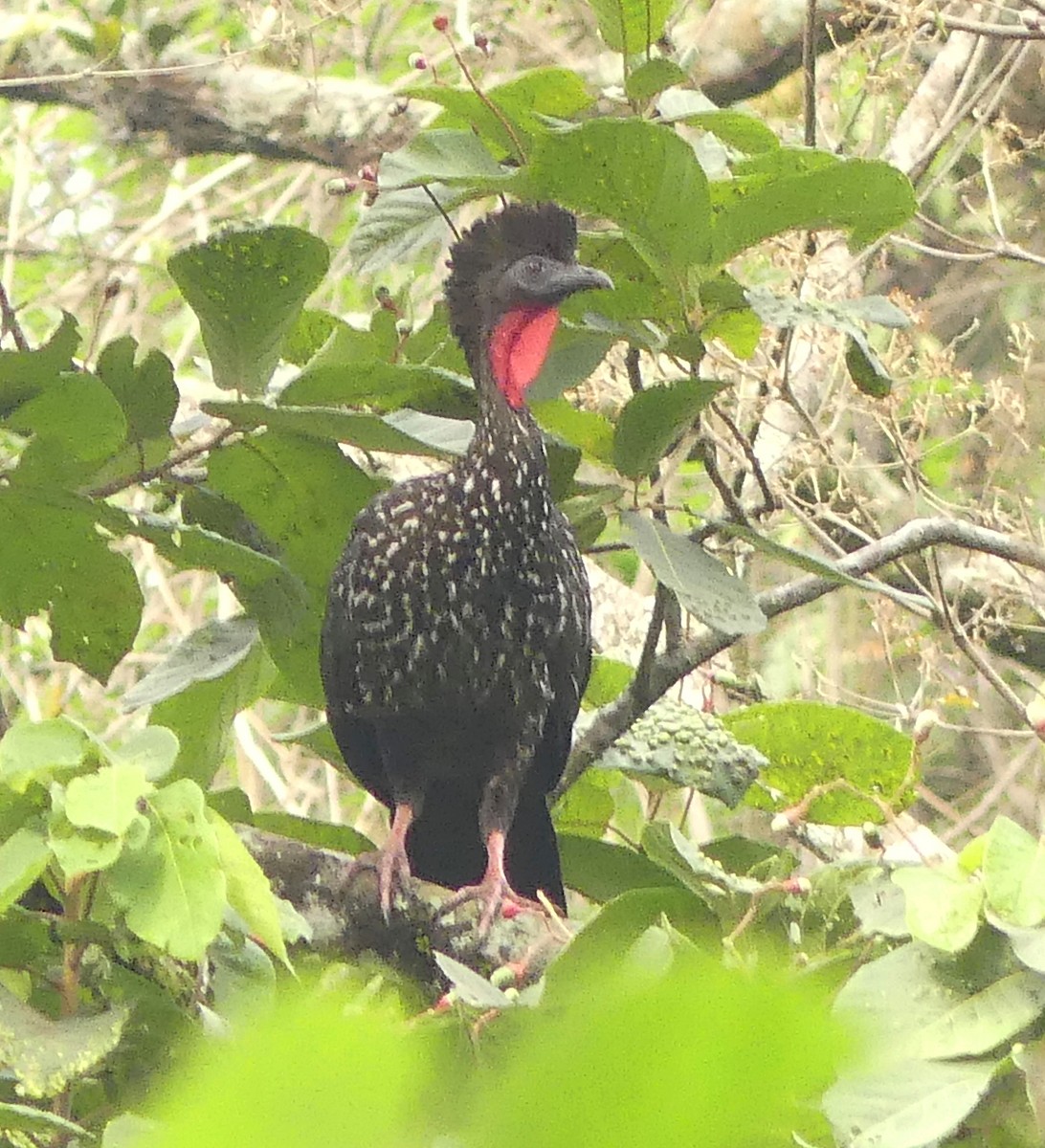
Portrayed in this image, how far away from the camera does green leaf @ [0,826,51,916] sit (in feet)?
3.15

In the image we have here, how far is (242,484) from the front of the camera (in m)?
1.72

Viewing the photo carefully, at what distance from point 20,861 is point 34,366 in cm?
67

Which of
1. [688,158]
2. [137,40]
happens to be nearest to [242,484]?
[688,158]

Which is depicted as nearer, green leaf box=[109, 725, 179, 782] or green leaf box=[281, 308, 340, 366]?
green leaf box=[109, 725, 179, 782]

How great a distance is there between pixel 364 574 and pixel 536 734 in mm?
370

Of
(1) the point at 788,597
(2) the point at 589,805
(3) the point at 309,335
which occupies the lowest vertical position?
(2) the point at 589,805

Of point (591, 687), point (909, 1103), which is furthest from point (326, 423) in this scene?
point (591, 687)

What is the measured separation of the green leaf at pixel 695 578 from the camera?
1698 millimetres

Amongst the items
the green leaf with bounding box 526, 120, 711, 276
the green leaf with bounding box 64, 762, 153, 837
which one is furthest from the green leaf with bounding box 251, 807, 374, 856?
the green leaf with bounding box 64, 762, 153, 837

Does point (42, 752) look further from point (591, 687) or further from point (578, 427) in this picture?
point (591, 687)

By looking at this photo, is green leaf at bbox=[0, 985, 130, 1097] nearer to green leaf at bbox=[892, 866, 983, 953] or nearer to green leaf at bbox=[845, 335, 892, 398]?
green leaf at bbox=[892, 866, 983, 953]

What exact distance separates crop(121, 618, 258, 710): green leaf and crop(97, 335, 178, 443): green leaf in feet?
0.79

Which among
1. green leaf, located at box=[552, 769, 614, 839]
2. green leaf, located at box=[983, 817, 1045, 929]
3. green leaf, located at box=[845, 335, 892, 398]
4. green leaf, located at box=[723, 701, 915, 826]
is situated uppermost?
green leaf, located at box=[983, 817, 1045, 929]

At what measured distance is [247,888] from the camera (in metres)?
1.04
